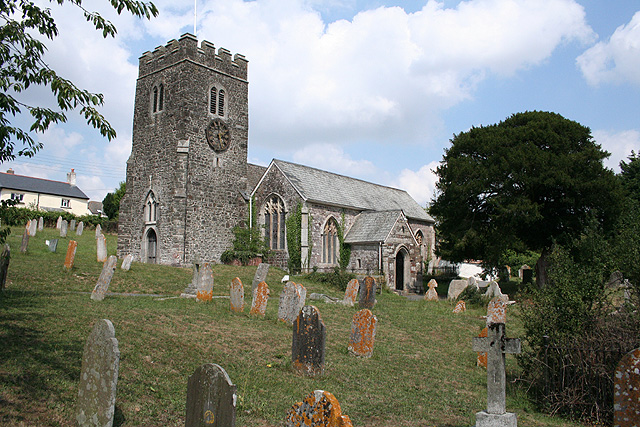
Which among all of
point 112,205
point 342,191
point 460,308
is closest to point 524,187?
point 460,308

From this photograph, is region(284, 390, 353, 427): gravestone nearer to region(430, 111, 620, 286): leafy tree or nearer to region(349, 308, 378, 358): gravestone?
region(349, 308, 378, 358): gravestone

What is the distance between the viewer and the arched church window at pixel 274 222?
3053 centimetres

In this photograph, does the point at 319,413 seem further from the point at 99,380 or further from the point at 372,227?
the point at 372,227

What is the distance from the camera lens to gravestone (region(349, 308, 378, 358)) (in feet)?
33.2

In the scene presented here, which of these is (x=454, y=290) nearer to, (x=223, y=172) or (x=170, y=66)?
(x=223, y=172)

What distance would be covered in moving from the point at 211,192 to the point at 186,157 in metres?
2.59

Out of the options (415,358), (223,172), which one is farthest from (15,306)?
(223,172)

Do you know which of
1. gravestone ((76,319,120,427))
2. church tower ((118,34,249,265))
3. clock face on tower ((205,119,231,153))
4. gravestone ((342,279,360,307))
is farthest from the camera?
clock face on tower ((205,119,231,153))

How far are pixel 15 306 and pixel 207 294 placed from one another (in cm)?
593

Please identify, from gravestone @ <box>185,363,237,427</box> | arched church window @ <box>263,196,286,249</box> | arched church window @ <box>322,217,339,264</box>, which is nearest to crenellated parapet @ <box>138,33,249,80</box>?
arched church window @ <box>263,196,286,249</box>

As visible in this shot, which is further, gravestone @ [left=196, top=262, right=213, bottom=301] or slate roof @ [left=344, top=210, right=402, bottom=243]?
slate roof @ [left=344, top=210, right=402, bottom=243]

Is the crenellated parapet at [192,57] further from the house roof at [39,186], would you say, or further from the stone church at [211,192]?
the house roof at [39,186]

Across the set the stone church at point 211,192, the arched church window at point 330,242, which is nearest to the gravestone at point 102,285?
the stone church at point 211,192

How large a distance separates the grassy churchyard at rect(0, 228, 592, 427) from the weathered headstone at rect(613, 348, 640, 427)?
135 cm
